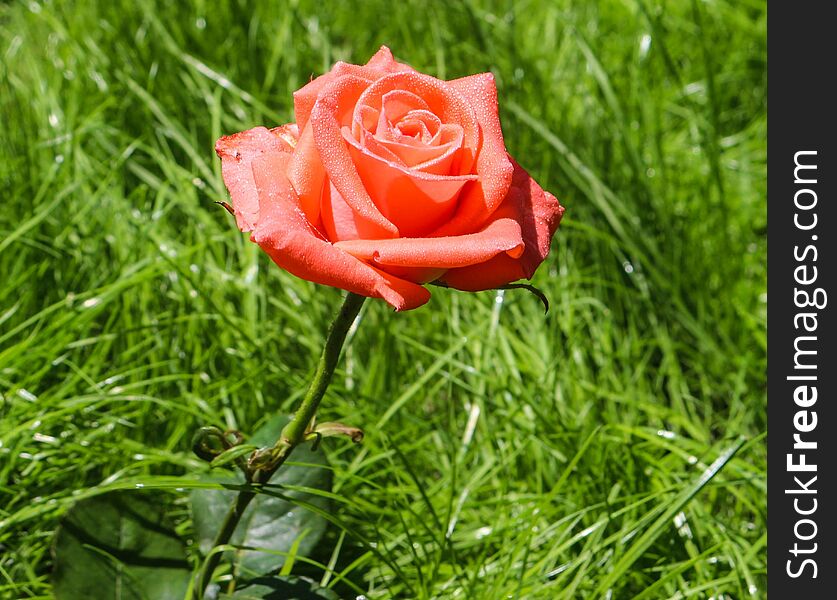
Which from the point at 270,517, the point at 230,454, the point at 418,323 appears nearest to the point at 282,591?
the point at 270,517

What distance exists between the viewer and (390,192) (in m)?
0.85

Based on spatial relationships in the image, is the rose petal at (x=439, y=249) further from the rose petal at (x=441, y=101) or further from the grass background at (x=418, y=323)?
the grass background at (x=418, y=323)

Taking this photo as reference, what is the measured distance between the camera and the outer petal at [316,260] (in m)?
0.81

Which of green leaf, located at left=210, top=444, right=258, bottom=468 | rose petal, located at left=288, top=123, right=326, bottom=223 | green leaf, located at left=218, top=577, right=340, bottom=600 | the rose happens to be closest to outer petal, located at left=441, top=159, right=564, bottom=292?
the rose

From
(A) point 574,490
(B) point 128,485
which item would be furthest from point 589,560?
(B) point 128,485

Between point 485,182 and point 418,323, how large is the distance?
A: 963 millimetres

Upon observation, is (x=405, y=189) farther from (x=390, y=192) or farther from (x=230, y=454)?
(x=230, y=454)

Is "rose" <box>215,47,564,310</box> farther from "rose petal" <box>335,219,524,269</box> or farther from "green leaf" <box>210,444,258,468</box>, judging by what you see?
"green leaf" <box>210,444,258,468</box>

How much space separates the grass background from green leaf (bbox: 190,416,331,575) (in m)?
0.07

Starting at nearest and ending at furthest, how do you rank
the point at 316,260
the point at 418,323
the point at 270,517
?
the point at 316,260 → the point at 270,517 → the point at 418,323

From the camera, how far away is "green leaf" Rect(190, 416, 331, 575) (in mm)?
1269

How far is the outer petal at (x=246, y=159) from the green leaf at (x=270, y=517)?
0.47 meters
